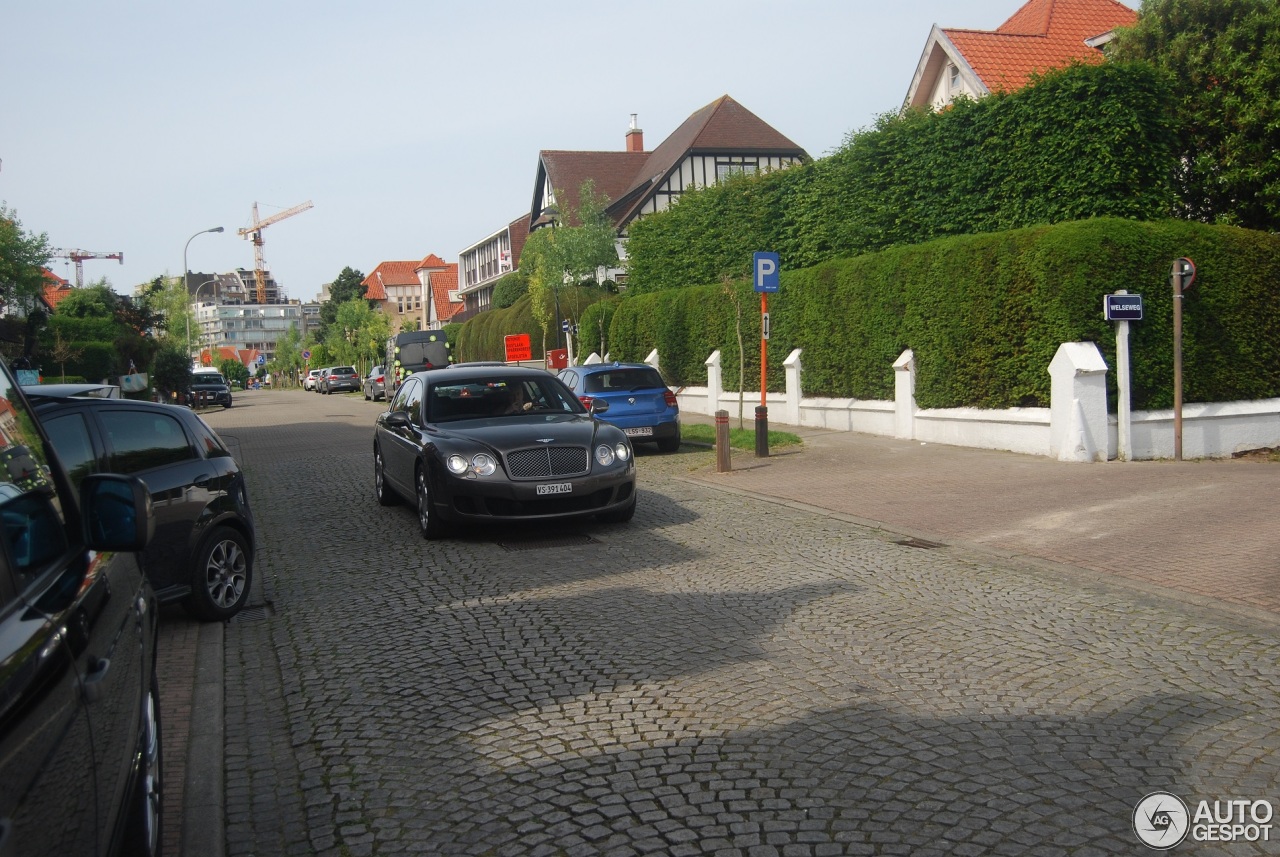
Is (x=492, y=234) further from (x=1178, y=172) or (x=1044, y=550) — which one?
(x=1044, y=550)

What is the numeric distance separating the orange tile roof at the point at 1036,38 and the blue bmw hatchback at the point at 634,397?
14397 millimetres

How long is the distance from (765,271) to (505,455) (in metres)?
8.41

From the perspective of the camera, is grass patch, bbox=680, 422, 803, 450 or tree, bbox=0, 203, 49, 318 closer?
grass patch, bbox=680, 422, 803, 450

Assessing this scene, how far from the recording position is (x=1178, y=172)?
70.7 feet

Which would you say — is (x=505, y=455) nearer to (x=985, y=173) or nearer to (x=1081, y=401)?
(x=1081, y=401)

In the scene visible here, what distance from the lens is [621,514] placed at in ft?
35.8

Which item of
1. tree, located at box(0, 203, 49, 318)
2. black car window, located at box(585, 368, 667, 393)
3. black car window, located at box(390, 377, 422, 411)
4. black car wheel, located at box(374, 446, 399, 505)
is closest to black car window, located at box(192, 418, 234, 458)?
black car window, located at box(390, 377, 422, 411)

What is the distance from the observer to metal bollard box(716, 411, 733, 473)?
49.5ft

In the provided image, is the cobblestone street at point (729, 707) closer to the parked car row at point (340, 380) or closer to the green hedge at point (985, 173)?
the green hedge at point (985, 173)

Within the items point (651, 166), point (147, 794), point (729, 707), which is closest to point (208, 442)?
point (729, 707)

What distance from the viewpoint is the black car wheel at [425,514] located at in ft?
33.8

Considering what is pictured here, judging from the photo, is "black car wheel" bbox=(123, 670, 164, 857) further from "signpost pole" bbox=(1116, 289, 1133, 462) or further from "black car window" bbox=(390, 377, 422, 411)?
"signpost pole" bbox=(1116, 289, 1133, 462)

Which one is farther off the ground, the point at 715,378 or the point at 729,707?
the point at 715,378

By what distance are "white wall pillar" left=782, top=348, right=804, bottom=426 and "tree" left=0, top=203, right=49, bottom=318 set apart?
3139cm
